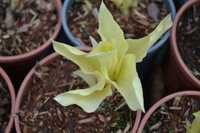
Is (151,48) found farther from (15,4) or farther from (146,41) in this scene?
(15,4)

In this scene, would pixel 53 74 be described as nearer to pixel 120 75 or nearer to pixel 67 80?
pixel 67 80

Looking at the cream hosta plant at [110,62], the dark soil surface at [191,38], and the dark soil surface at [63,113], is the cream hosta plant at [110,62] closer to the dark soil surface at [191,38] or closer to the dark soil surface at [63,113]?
the dark soil surface at [63,113]

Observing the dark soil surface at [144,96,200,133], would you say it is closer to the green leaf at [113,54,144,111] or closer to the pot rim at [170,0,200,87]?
the pot rim at [170,0,200,87]

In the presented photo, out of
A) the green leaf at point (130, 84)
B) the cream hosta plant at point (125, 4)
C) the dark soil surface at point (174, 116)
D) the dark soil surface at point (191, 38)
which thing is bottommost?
the dark soil surface at point (174, 116)


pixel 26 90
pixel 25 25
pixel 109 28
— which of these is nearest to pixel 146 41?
pixel 109 28

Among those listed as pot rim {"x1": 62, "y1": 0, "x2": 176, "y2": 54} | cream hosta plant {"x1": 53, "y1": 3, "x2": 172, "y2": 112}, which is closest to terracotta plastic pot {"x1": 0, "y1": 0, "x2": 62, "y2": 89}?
pot rim {"x1": 62, "y1": 0, "x2": 176, "y2": 54}

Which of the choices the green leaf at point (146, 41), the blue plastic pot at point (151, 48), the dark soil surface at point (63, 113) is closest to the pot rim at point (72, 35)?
the blue plastic pot at point (151, 48)
